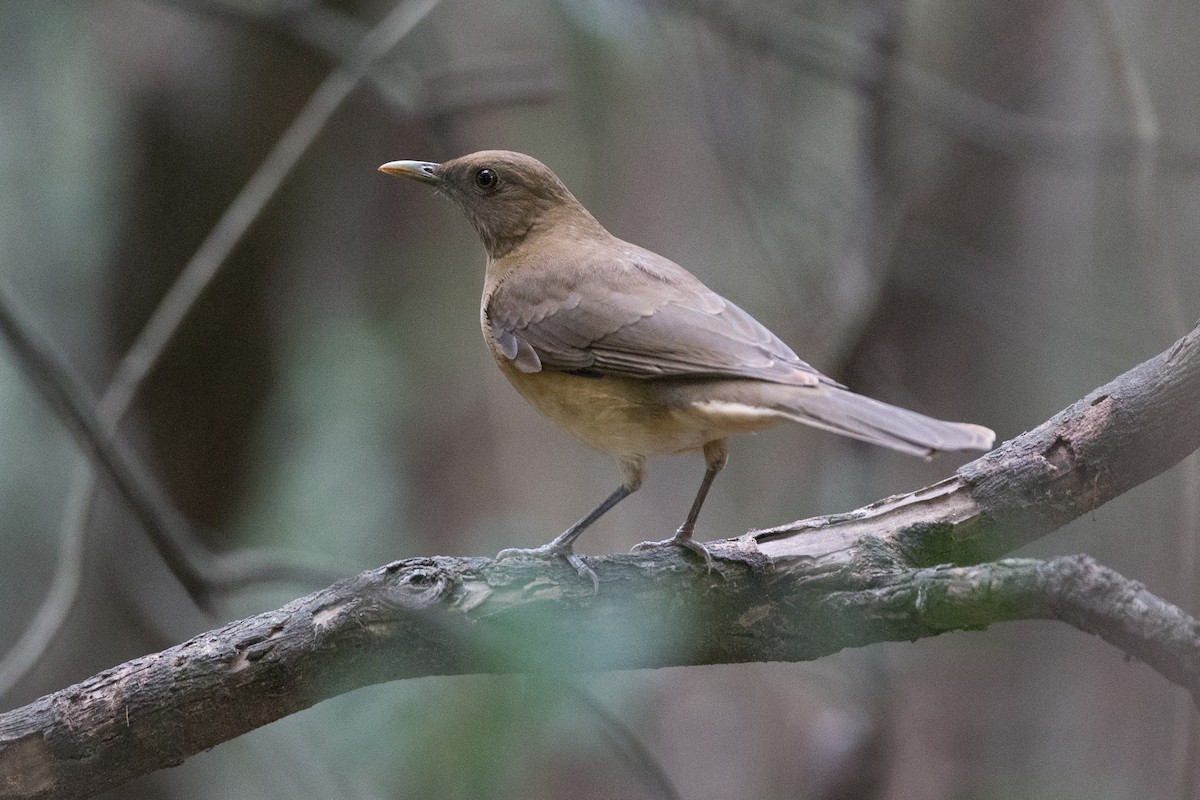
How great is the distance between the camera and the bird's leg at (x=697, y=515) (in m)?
2.93

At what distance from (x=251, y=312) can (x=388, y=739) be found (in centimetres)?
276

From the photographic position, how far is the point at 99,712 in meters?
2.48

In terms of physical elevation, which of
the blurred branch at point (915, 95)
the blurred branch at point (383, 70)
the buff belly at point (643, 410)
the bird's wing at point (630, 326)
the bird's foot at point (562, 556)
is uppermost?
the blurred branch at point (915, 95)

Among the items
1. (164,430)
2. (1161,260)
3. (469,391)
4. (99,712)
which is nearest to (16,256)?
(164,430)

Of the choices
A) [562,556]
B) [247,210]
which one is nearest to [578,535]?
[562,556]

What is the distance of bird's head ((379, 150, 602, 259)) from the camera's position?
4039mm

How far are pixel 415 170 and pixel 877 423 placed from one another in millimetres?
2173

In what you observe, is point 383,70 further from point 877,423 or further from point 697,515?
point 877,423

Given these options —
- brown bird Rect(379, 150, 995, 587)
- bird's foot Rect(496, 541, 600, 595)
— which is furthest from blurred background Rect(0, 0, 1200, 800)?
brown bird Rect(379, 150, 995, 587)

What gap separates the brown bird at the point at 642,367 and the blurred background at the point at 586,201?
121 centimetres

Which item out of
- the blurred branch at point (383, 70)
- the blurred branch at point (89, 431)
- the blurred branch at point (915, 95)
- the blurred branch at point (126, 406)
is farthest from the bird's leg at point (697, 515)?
the blurred branch at point (915, 95)

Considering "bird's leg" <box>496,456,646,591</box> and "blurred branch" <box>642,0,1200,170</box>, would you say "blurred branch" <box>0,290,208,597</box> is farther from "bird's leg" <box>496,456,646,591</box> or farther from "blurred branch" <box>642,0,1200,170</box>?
"blurred branch" <box>642,0,1200,170</box>

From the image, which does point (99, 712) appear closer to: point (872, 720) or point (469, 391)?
point (872, 720)

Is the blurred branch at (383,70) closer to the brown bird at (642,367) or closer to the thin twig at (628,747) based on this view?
the brown bird at (642,367)
